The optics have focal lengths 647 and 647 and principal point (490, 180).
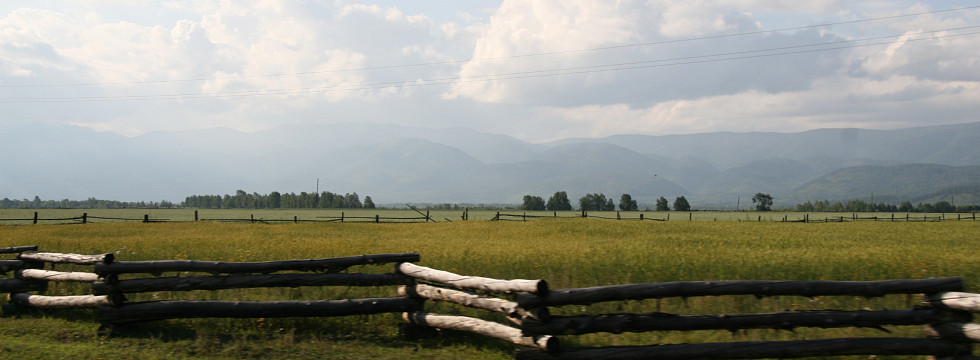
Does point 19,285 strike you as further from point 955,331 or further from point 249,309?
point 955,331

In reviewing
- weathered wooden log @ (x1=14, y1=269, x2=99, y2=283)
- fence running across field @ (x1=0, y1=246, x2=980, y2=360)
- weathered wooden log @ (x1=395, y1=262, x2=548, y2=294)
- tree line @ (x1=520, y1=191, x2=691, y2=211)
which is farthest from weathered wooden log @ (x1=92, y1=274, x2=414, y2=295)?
tree line @ (x1=520, y1=191, x2=691, y2=211)

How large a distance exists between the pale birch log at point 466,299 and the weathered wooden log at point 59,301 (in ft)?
17.0

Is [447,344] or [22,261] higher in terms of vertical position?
[22,261]

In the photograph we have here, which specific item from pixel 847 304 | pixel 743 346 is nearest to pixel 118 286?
pixel 743 346

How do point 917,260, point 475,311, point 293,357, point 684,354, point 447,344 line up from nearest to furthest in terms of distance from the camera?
point 684,354
point 293,357
point 447,344
point 475,311
point 917,260

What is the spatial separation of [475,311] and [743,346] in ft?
16.4

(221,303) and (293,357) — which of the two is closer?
(293,357)

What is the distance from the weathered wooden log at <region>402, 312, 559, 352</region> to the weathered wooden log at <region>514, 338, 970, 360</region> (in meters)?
0.16

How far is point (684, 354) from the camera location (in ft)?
28.2

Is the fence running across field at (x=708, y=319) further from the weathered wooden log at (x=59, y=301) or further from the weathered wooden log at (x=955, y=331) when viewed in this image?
the weathered wooden log at (x=59, y=301)

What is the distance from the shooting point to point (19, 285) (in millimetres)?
12984

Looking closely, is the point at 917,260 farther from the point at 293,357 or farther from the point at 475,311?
the point at 293,357

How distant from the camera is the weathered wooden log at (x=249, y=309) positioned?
35.8ft

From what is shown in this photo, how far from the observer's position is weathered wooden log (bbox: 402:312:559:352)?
842cm
